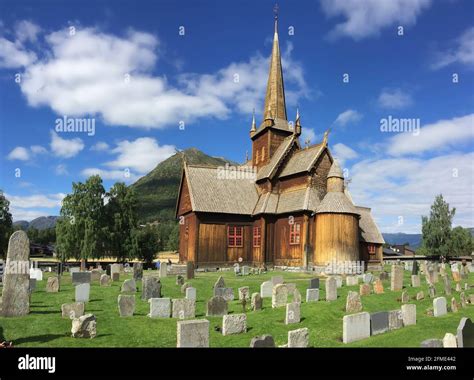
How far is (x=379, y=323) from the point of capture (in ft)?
38.9

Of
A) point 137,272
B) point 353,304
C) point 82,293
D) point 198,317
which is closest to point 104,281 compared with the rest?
point 137,272

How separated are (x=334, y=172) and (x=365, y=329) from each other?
64.6ft

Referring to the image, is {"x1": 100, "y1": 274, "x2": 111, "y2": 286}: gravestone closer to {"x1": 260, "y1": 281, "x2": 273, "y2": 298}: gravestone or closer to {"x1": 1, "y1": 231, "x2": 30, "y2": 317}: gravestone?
{"x1": 1, "y1": 231, "x2": 30, "y2": 317}: gravestone

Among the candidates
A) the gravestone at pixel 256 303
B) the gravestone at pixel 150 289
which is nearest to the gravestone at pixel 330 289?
the gravestone at pixel 256 303

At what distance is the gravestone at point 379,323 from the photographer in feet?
38.2

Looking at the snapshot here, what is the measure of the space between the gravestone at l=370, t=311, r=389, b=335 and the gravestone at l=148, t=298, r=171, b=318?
255 inches

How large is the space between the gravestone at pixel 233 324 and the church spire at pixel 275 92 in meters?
29.2

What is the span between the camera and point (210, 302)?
1343cm

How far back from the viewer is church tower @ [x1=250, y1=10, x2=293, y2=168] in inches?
1486

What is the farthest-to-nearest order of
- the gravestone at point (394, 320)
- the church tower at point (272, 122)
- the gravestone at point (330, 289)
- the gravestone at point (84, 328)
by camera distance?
the church tower at point (272, 122)
the gravestone at point (330, 289)
the gravestone at point (394, 320)
the gravestone at point (84, 328)

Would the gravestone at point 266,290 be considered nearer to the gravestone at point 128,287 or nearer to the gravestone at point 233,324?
the gravestone at point 233,324

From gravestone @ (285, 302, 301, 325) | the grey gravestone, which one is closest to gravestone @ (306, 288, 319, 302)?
gravestone @ (285, 302, 301, 325)
